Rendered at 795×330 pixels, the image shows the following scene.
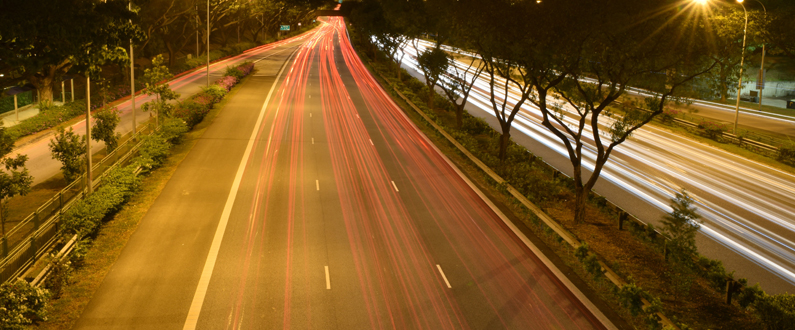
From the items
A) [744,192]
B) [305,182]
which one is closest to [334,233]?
[305,182]

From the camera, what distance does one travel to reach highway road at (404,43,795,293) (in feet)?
59.7

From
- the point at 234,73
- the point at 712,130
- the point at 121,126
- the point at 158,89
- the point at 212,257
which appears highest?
the point at 234,73

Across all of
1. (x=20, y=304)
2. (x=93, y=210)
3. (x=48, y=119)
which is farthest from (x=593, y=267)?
(x=48, y=119)

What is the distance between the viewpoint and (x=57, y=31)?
11.7 meters

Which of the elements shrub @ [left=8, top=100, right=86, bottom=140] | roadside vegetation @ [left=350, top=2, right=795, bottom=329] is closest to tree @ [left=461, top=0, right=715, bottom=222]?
roadside vegetation @ [left=350, top=2, right=795, bottom=329]

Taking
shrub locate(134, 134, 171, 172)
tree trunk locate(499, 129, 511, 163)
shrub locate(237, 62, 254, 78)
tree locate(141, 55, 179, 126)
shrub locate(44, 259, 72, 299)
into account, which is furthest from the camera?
shrub locate(237, 62, 254, 78)

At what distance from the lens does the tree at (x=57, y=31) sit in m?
11.1

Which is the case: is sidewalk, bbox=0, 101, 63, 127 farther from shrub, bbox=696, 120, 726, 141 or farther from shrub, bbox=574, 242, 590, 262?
shrub, bbox=696, 120, 726, 141

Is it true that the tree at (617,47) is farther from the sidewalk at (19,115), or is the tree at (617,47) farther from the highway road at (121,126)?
the sidewalk at (19,115)

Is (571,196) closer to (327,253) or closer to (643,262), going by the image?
(643,262)

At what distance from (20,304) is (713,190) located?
27384 millimetres

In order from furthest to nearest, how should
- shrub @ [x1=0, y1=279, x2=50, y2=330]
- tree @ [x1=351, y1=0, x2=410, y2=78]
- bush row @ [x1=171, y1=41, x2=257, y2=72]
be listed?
bush row @ [x1=171, y1=41, x2=257, y2=72], tree @ [x1=351, y1=0, x2=410, y2=78], shrub @ [x1=0, y1=279, x2=50, y2=330]

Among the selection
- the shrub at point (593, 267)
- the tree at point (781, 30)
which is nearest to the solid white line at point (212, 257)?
the shrub at point (593, 267)

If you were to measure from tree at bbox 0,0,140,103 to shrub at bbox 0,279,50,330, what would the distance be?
461 cm
